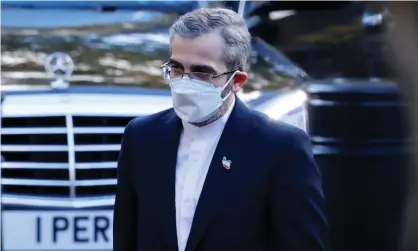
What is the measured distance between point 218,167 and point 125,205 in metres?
0.30

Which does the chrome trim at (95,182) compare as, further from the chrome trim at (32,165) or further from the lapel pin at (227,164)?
the lapel pin at (227,164)

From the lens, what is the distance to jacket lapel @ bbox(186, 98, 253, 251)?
76.4 inches

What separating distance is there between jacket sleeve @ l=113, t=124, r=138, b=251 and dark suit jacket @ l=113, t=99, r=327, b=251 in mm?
58

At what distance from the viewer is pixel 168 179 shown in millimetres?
2010

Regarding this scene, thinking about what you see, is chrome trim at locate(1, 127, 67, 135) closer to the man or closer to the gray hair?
the man

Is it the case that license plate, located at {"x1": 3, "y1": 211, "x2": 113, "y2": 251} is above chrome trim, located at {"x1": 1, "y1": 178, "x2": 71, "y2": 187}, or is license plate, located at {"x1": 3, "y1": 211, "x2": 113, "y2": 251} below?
below

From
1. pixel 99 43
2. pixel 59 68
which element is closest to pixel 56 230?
pixel 59 68

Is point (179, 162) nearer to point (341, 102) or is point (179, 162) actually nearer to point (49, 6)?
point (49, 6)

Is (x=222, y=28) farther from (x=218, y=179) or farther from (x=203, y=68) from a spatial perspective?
(x=218, y=179)

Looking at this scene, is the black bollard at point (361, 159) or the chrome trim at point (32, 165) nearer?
the chrome trim at point (32, 165)

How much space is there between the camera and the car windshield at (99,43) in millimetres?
3848

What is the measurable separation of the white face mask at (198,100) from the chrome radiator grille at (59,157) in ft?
5.14

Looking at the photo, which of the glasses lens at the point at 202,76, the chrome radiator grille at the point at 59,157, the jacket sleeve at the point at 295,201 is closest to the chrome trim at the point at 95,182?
the chrome radiator grille at the point at 59,157

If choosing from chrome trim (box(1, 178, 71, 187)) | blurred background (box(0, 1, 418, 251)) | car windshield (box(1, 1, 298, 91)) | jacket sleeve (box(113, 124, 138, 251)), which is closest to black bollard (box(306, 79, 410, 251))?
blurred background (box(0, 1, 418, 251))
